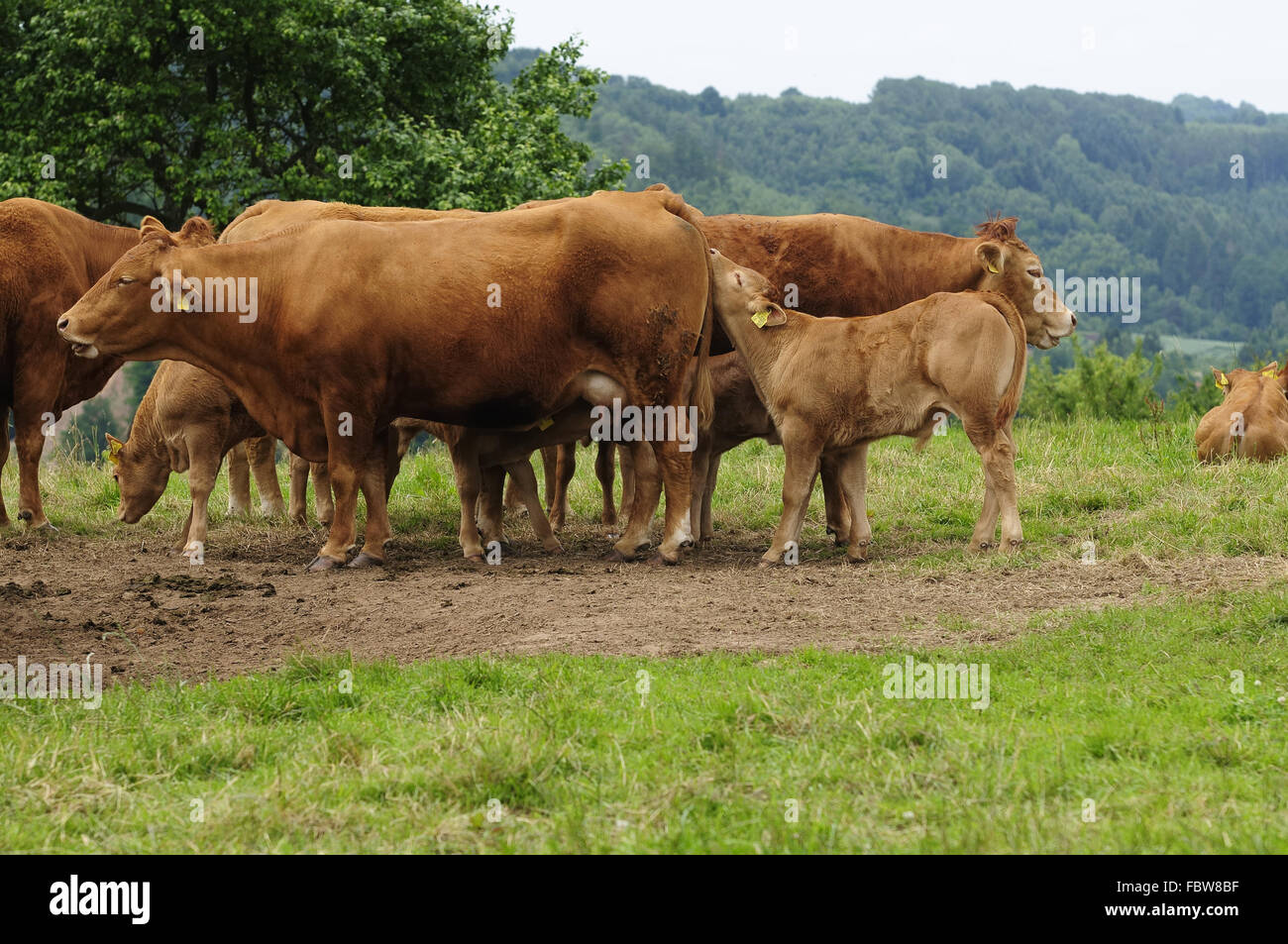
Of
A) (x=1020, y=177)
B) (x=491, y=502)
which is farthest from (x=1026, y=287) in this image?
(x=1020, y=177)

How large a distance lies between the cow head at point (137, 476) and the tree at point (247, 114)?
1147 cm

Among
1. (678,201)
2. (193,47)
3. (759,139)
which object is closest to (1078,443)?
(678,201)

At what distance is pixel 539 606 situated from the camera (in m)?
8.08

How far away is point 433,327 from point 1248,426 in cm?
735

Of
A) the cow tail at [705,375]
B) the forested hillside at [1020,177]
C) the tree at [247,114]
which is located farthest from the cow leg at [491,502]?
the forested hillside at [1020,177]

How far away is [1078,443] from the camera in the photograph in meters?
13.9

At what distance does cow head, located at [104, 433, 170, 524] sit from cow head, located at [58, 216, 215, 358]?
181 cm

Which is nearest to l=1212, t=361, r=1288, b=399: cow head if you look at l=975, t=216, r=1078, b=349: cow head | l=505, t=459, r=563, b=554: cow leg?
l=975, t=216, r=1078, b=349: cow head

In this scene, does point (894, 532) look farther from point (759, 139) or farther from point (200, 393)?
point (759, 139)

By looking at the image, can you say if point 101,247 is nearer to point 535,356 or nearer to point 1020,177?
point 535,356

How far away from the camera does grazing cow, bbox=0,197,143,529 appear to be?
1169 centimetres

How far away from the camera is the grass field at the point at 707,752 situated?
4527 mm

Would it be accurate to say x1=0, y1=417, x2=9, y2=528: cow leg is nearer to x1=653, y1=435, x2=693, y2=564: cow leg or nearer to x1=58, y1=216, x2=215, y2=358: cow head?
x1=58, y1=216, x2=215, y2=358: cow head
